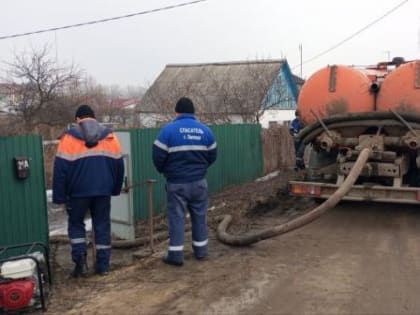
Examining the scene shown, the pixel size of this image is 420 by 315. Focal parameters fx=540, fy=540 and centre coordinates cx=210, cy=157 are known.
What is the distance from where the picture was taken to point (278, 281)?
17.2 feet

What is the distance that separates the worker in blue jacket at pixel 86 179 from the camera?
18.5 ft

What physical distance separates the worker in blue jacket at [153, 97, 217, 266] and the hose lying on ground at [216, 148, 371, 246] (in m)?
0.55

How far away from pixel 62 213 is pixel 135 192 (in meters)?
2.76

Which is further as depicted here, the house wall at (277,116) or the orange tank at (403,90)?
the house wall at (277,116)

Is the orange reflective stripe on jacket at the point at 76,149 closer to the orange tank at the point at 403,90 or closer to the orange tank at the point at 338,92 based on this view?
the orange tank at the point at 338,92

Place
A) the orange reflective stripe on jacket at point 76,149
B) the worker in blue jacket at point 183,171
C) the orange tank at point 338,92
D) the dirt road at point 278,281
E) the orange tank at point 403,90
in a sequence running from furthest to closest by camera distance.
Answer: the orange tank at point 338,92 < the orange tank at point 403,90 < the worker in blue jacket at point 183,171 < the orange reflective stripe on jacket at point 76,149 < the dirt road at point 278,281

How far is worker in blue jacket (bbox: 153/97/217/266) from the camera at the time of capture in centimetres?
588

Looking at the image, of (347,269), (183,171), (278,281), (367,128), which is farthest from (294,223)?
(367,128)

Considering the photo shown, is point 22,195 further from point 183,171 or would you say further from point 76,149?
point 183,171

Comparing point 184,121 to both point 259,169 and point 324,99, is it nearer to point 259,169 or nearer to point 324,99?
point 324,99

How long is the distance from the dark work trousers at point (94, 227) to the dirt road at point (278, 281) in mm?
247

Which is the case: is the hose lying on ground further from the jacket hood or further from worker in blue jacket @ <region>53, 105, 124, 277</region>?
the jacket hood

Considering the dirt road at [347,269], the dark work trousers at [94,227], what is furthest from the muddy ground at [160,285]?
the dirt road at [347,269]

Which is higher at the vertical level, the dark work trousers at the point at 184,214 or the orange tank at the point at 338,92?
the orange tank at the point at 338,92
